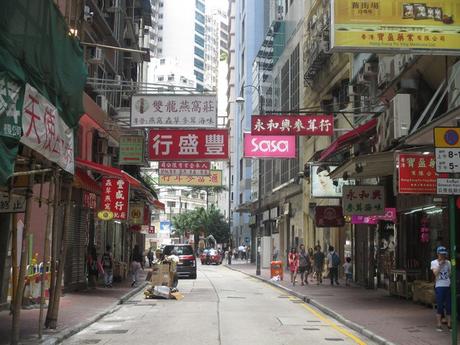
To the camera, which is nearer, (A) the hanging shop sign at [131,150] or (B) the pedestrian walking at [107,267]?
(A) the hanging shop sign at [131,150]

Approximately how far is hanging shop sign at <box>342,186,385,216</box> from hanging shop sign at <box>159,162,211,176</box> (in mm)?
8943

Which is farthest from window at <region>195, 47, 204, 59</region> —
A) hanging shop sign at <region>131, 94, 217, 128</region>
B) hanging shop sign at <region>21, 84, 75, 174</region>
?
hanging shop sign at <region>21, 84, 75, 174</region>

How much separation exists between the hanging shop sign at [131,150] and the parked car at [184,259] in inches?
369

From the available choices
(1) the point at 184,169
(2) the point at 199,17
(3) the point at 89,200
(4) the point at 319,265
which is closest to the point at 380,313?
(4) the point at 319,265

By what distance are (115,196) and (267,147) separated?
277 inches

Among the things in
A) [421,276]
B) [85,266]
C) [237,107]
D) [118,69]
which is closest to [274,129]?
[421,276]

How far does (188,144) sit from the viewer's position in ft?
72.2

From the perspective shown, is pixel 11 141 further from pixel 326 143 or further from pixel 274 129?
pixel 326 143

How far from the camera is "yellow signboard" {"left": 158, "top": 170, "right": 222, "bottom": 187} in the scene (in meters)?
32.9

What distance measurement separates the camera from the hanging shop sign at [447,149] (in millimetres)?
9695

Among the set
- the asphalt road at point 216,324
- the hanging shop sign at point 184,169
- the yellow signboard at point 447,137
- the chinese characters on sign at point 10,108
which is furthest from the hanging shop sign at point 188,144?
the chinese characters on sign at point 10,108

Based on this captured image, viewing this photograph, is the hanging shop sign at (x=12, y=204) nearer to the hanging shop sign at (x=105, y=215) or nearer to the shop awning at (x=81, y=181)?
the shop awning at (x=81, y=181)

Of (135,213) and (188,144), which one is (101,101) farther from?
(188,144)

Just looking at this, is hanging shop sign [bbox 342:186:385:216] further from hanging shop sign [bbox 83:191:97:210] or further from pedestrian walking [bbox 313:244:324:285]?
hanging shop sign [bbox 83:191:97:210]
